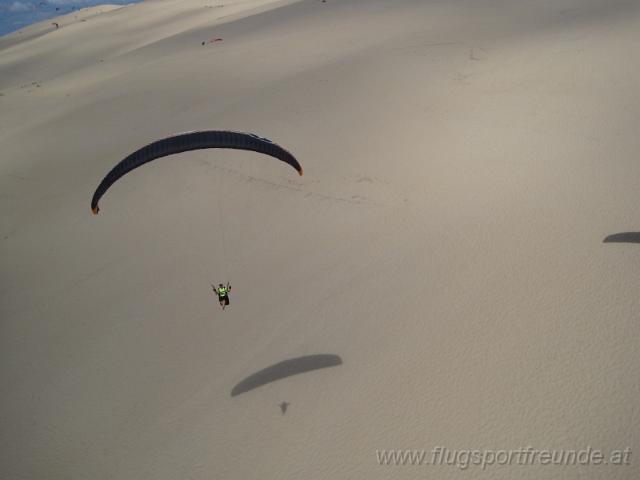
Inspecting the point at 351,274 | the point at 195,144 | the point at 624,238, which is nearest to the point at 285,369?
the point at 351,274

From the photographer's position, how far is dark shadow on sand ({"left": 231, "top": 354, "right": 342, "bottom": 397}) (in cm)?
633

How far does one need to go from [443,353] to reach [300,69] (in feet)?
53.6

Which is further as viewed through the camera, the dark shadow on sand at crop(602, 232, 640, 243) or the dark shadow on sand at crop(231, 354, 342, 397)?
the dark shadow on sand at crop(602, 232, 640, 243)

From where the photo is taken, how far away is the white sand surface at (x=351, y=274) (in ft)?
18.1

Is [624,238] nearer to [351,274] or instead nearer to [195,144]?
[351,274]

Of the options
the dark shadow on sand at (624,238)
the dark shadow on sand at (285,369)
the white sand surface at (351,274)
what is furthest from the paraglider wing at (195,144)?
the dark shadow on sand at (624,238)

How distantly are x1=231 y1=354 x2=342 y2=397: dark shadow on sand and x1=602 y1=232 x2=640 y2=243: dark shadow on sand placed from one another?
6.17 m

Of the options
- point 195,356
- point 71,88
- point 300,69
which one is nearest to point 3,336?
point 195,356

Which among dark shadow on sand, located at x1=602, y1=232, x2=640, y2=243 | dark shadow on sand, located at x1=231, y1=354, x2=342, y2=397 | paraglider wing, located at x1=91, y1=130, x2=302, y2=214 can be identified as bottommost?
dark shadow on sand, located at x1=231, y1=354, x2=342, y2=397

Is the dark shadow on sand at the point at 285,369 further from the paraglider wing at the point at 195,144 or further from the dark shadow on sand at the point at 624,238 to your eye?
the dark shadow on sand at the point at 624,238

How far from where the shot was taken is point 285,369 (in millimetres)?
6457

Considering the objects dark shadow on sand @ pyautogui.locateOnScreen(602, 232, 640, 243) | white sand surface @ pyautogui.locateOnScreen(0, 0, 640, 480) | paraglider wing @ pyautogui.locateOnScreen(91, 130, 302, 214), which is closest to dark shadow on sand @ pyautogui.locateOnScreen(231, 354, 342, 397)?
white sand surface @ pyautogui.locateOnScreen(0, 0, 640, 480)

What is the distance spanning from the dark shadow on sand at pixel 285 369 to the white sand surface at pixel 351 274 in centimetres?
12

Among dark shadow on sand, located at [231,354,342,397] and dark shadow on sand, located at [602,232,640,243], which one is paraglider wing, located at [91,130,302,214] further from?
dark shadow on sand, located at [602,232,640,243]
